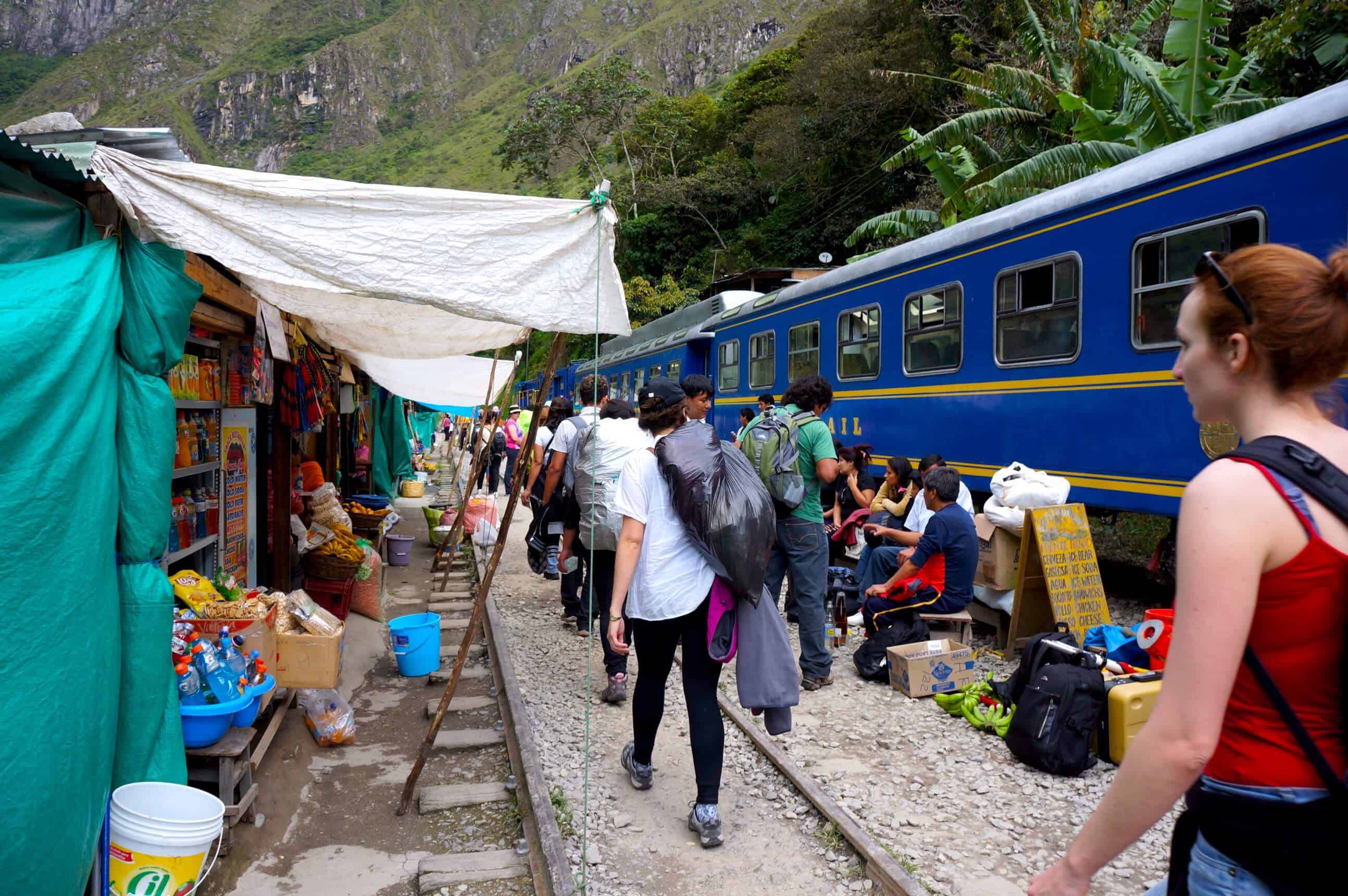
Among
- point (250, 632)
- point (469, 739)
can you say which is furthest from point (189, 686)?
point (469, 739)

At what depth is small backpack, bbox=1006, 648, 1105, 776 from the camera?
4.16 meters

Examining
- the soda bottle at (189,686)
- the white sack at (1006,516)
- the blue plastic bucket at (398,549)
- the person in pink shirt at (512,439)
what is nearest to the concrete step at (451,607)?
the blue plastic bucket at (398,549)

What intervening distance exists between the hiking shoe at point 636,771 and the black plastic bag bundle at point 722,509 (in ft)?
3.86

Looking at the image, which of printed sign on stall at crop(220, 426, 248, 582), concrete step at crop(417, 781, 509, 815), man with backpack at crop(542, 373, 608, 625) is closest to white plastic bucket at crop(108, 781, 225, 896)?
concrete step at crop(417, 781, 509, 815)

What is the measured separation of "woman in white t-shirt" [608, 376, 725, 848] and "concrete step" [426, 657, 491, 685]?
8.92ft

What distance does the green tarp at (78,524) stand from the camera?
2.54 metres

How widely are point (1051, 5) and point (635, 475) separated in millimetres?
16335

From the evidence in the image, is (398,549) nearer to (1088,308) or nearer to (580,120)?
(1088,308)

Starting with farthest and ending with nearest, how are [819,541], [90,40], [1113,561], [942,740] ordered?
[90,40] → [1113,561] → [819,541] → [942,740]

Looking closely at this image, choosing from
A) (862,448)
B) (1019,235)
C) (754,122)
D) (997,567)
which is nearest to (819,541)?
(997,567)

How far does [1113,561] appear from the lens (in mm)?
8773

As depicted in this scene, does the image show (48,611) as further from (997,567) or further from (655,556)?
(997,567)

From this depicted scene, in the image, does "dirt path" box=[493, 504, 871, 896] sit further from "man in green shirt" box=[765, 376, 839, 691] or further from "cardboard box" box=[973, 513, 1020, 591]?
"cardboard box" box=[973, 513, 1020, 591]

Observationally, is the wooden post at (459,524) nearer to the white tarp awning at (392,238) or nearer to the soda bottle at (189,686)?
the white tarp awning at (392,238)
